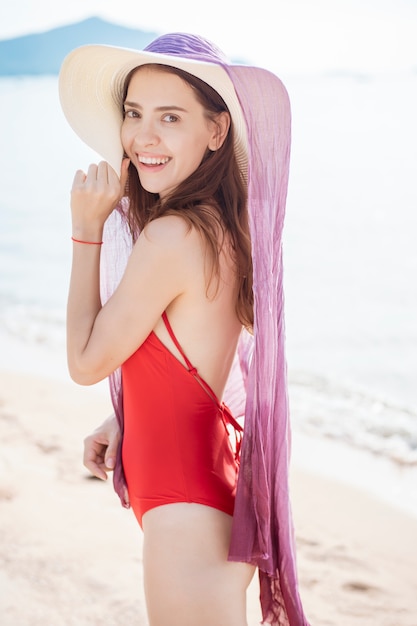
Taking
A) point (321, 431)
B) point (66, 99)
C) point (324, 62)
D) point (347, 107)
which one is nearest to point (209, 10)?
point (324, 62)

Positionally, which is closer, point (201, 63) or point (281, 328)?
point (201, 63)

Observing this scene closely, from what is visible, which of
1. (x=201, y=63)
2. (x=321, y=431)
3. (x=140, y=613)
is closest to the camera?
(x=201, y=63)

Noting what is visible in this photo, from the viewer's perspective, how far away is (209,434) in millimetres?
1938

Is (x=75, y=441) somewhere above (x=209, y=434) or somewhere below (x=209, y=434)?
below

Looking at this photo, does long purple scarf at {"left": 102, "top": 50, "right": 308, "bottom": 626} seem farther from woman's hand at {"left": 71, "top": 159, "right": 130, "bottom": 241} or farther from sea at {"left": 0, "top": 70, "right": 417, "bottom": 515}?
sea at {"left": 0, "top": 70, "right": 417, "bottom": 515}

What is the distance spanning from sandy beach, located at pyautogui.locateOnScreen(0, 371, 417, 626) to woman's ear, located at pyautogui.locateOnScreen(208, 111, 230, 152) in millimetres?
1815

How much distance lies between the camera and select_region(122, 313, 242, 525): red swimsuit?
1.88m

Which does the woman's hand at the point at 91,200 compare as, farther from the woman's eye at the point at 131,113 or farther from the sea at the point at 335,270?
the sea at the point at 335,270

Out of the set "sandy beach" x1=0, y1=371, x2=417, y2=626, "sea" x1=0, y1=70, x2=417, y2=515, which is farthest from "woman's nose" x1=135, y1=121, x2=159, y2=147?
"sea" x1=0, y1=70, x2=417, y2=515

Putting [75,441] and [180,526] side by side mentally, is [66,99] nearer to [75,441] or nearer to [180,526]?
[180,526]

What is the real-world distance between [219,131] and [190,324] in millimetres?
527

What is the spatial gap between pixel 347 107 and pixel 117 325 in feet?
75.2

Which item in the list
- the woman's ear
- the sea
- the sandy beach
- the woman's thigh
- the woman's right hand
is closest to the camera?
the woman's thigh

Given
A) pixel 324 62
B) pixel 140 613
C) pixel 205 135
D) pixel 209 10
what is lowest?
pixel 140 613
